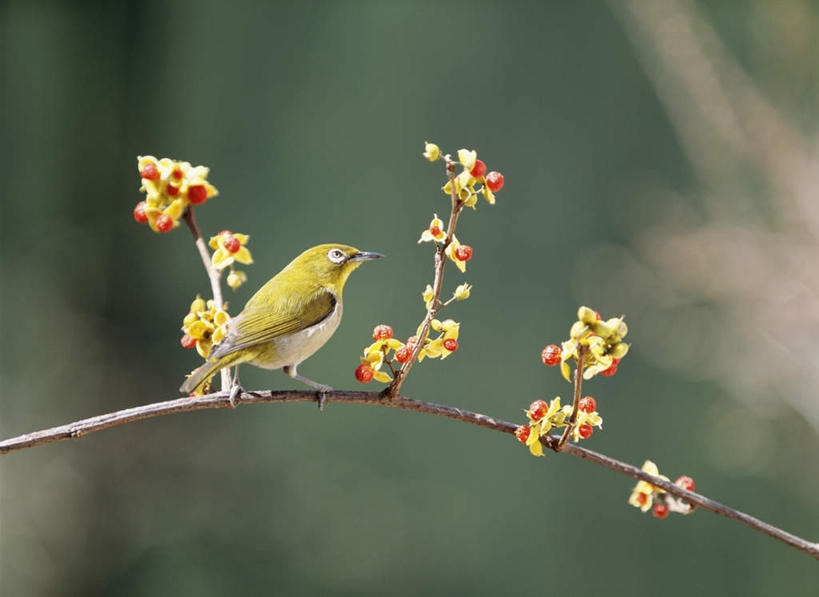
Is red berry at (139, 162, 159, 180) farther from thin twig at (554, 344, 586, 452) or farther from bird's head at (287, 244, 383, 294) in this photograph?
thin twig at (554, 344, 586, 452)

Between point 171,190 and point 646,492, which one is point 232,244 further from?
point 646,492

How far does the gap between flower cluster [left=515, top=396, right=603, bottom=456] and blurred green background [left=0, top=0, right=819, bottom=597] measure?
200 cm

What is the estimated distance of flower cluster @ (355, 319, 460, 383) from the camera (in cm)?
84

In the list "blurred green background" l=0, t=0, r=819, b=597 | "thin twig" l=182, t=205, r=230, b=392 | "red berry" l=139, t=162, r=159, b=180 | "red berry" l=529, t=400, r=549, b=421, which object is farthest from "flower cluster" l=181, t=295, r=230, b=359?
"blurred green background" l=0, t=0, r=819, b=597

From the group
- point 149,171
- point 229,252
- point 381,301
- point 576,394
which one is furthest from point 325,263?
point 381,301

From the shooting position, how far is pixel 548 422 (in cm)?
83

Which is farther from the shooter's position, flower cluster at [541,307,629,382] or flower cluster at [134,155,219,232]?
flower cluster at [134,155,219,232]

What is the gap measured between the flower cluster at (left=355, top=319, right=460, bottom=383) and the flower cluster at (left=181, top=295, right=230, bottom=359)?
0.52ft

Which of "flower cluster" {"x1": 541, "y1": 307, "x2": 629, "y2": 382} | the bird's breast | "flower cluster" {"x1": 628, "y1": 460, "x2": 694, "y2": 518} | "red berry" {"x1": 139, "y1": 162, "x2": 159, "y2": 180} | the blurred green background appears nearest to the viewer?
"flower cluster" {"x1": 541, "y1": 307, "x2": 629, "y2": 382}

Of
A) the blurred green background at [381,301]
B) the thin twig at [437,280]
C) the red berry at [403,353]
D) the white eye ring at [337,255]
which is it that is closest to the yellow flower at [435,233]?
the thin twig at [437,280]

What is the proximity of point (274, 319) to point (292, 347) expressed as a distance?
54 millimetres

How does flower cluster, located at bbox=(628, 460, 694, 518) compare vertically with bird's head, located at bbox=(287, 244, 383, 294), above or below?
below

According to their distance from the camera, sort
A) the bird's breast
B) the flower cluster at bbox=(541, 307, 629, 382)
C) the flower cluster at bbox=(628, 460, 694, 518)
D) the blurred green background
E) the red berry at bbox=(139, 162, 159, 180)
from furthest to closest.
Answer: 1. the blurred green background
2. the bird's breast
3. the flower cluster at bbox=(628, 460, 694, 518)
4. the red berry at bbox=(139, 162, 159, 180)
5. the flower cluster at bbox=(541, 307, 629, 382)

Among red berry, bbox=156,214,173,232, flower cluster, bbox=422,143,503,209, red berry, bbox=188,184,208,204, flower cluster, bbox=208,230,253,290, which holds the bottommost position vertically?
flower cluster, bbox=208,230,253,290
